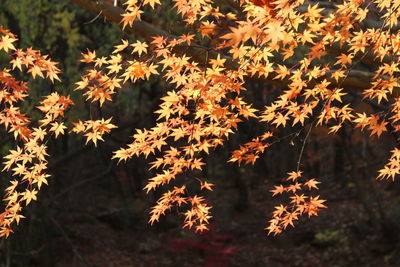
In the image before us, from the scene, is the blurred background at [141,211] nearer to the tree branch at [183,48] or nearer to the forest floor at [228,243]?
the forest floor at [228,243]

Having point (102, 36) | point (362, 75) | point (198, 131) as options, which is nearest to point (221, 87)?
point (198, 131)

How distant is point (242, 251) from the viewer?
12.6 metres

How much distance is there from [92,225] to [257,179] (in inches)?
313

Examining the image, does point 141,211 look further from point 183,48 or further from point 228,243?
point 183,48

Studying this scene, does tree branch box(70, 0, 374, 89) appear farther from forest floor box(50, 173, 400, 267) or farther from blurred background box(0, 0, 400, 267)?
forest floor box(50, 173, 400, 267)

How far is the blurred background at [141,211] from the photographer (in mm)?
8812

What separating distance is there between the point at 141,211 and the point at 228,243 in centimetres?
303

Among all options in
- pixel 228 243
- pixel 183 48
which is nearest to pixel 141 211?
pixel 228 243

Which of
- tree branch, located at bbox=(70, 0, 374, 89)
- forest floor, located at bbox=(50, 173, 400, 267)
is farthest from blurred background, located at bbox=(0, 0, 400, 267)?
tree branch, located at bbox=(70, 0, 374, 89)

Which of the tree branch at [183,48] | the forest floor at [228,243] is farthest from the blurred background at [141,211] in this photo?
the tree branch at [183,48]

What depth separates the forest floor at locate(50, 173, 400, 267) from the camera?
11211 mm

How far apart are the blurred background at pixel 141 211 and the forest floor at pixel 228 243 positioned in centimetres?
3

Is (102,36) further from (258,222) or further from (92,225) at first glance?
(258,222)

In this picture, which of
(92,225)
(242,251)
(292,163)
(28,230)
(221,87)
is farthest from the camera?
(292,163)
